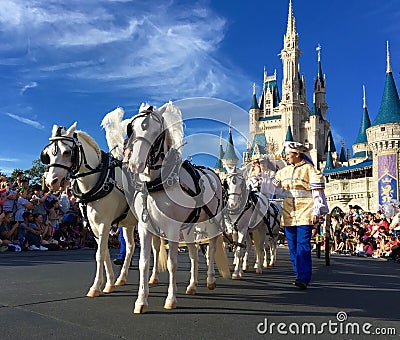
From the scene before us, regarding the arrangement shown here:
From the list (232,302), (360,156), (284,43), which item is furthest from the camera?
(284,43)

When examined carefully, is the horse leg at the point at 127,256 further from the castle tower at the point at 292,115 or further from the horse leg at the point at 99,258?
the castle tower at the point at 292,115

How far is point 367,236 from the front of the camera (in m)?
17.2

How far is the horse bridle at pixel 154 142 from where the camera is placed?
4.30 meters

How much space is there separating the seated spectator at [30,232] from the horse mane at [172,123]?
901 cm

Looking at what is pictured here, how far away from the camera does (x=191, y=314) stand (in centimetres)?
418

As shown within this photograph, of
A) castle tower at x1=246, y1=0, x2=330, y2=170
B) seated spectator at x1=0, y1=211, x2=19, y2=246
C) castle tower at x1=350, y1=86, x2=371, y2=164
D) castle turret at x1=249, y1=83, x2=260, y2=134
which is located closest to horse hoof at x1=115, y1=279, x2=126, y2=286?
seated spectator at x1=0, y1=211, x2=19, y2=246

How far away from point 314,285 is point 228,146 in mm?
2925

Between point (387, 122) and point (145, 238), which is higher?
point (387, 122)

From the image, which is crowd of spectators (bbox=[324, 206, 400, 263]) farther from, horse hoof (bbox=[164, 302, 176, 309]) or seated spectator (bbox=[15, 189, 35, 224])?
seated spectator (bbox=[15, 189, 35, 224])

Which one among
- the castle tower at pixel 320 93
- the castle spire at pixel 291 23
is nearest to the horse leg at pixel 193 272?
the castle spire at pixel 291 23

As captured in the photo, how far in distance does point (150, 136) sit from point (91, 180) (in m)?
1.45

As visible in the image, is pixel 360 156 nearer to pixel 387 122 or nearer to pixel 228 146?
pixel 387 122

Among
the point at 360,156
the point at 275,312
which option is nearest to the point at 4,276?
the point at 275,312

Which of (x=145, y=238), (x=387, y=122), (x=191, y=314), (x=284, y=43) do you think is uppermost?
(x=284, y=43)
